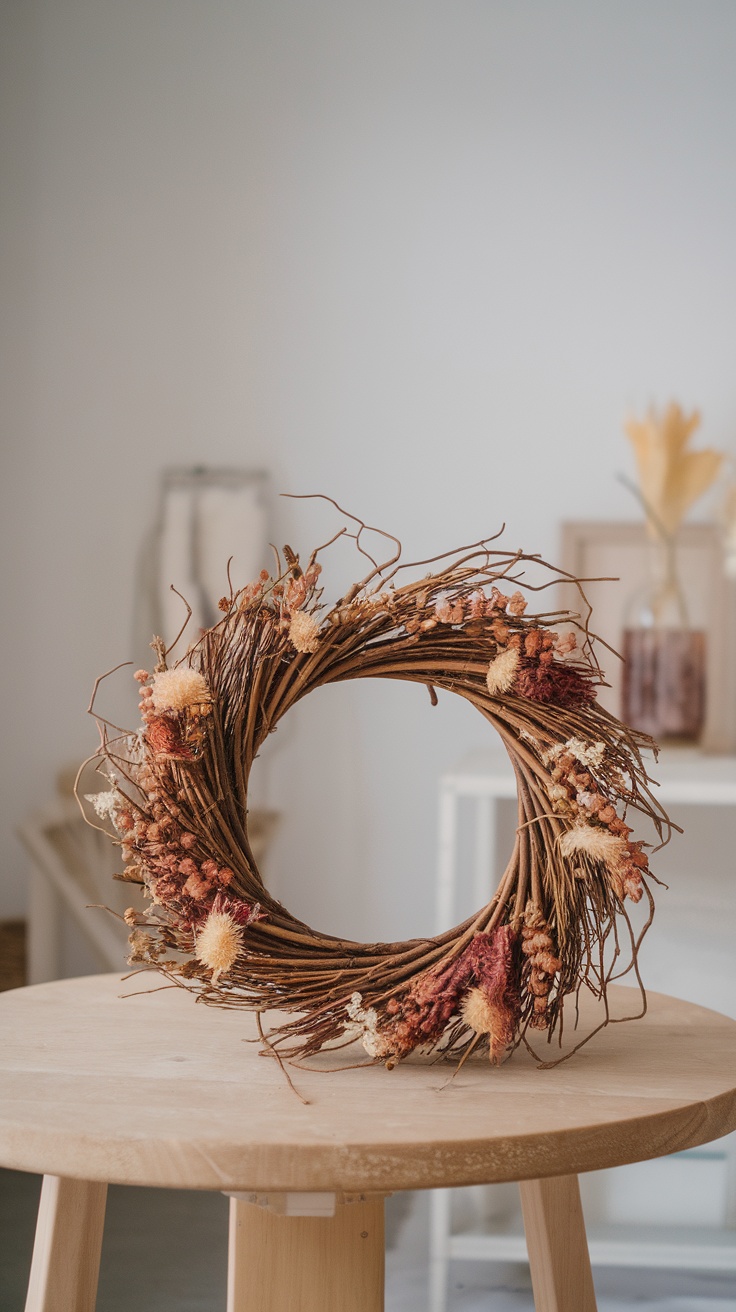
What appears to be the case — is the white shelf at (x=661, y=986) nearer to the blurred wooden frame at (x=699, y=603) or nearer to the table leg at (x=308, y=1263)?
the blurred wooden frame at (x=699, y=603)

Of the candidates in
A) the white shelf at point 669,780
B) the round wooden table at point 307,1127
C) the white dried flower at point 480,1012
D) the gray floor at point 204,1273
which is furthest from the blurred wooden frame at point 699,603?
the white dried flower at point 480,1012

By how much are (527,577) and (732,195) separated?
80 cm

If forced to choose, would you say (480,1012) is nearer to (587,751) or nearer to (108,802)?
(587,751)

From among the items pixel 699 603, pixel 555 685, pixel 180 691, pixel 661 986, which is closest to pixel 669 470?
pixel 699 603

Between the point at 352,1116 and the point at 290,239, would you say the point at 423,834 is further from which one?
the point at 352,1116

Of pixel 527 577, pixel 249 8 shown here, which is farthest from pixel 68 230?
pixel 527 577

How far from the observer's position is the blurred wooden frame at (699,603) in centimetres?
224

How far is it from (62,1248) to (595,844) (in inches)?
20.8

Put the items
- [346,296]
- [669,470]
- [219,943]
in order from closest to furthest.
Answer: [219,943], [669,470], [346,296]

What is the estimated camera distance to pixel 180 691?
34.0 inches

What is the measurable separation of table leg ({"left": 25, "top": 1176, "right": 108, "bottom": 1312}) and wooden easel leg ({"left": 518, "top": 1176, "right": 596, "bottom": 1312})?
0.34m

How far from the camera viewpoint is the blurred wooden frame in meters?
2.24

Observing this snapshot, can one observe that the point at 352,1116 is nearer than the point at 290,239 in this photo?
Yes

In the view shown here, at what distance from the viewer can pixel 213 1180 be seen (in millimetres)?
691
